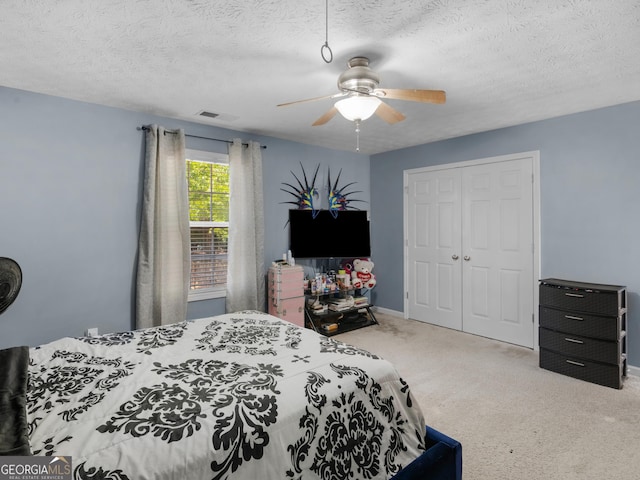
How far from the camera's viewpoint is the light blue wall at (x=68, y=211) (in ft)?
9.39

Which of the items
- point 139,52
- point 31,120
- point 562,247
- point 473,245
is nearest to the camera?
point 139,52

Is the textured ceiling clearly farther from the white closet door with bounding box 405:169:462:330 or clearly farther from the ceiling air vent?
the white closet door with bounding box 405:169:462:330

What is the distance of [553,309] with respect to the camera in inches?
130

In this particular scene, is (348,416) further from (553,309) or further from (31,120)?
(31,120)

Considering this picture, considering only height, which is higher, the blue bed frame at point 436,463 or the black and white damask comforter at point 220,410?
the black and white damask comforter at point 220,410

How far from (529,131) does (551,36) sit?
6.53 feet

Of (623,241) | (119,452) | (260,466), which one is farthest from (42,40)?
(623,241)

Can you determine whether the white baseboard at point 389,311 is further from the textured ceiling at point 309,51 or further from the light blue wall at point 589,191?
the textured ceiling at point 309,51

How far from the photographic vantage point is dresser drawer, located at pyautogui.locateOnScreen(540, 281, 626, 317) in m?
2.97

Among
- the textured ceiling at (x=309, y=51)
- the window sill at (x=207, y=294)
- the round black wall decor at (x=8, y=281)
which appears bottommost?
the window sill at (x=207, y=294)

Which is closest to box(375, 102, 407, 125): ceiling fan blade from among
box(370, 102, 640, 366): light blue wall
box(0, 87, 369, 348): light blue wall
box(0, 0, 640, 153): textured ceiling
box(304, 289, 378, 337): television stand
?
box(0, 0, 640, 153): textured ceiling

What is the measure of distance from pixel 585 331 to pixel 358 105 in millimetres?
2772

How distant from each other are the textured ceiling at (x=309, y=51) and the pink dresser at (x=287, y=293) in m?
1.77

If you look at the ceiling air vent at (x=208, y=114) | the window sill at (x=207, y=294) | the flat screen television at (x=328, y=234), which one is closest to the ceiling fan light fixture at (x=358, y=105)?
the ceiling air vent at (x=208, y=114)
